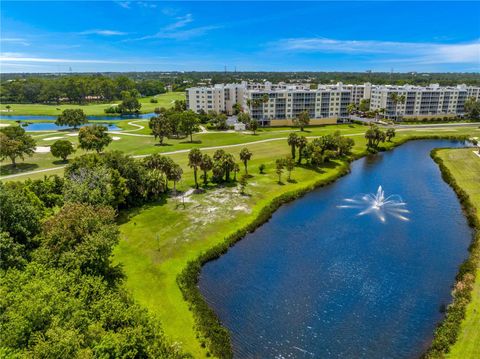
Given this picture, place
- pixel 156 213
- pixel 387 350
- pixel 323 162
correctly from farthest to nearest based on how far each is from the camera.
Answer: pixel 323 162 → pixel 156 213 → pixel 387 350

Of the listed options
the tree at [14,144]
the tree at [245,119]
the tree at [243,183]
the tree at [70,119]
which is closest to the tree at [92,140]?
the tree at [14,144]

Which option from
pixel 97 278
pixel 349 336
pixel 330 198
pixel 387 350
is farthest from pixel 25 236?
pixel 330 198

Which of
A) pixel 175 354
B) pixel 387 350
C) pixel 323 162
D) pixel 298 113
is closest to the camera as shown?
pixel 175 354

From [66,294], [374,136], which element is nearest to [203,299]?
[66,294]

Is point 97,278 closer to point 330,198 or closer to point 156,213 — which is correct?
point 156,213

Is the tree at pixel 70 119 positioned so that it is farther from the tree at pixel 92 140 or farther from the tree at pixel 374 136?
the tree at pixel 374 136

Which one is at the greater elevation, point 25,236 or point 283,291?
point 25,236
